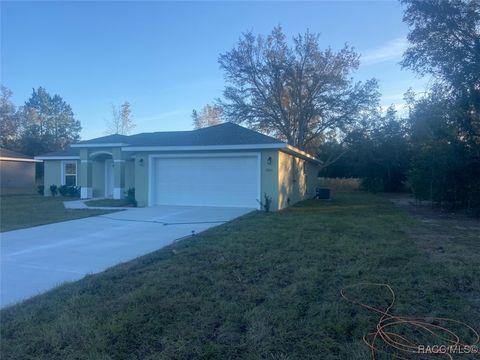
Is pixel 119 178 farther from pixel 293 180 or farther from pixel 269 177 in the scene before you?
pixel 293 180

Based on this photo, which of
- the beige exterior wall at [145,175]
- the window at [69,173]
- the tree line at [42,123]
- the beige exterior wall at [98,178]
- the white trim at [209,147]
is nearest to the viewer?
the white trim at [209,147]

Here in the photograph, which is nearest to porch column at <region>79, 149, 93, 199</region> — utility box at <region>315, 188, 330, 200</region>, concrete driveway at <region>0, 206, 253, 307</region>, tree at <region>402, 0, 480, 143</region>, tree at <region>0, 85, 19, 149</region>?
concrete driveway at <region>0, 206, 253, 307</region>

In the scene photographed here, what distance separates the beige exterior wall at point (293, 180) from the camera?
14.5 meters

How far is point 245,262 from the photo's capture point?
19.2 ft

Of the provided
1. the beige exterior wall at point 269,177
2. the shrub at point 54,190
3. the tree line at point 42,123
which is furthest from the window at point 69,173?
the tree line at point 42,123

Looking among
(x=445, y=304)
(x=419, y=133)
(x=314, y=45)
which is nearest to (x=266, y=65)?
(x=314, y=45)

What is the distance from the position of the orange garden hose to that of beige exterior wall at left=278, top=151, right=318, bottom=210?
10.6 meters

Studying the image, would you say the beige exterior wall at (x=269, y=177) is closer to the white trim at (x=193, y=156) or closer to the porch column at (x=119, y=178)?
the white trim at (x=193, y=156)

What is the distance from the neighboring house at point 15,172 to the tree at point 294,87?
59.7 ft

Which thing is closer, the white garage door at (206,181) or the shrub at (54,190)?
the white garage door at (206,181)

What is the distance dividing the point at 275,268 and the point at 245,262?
0.56 meters

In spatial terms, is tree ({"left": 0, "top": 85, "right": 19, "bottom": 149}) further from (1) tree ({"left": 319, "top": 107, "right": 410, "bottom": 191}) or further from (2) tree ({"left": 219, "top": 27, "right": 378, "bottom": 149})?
(1) tree ({"left": 319, "top": 107, "right": 410, "bottom": 191})

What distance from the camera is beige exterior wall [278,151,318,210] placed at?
14.5 m

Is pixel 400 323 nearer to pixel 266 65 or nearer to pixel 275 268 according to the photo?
pixel 275 268
